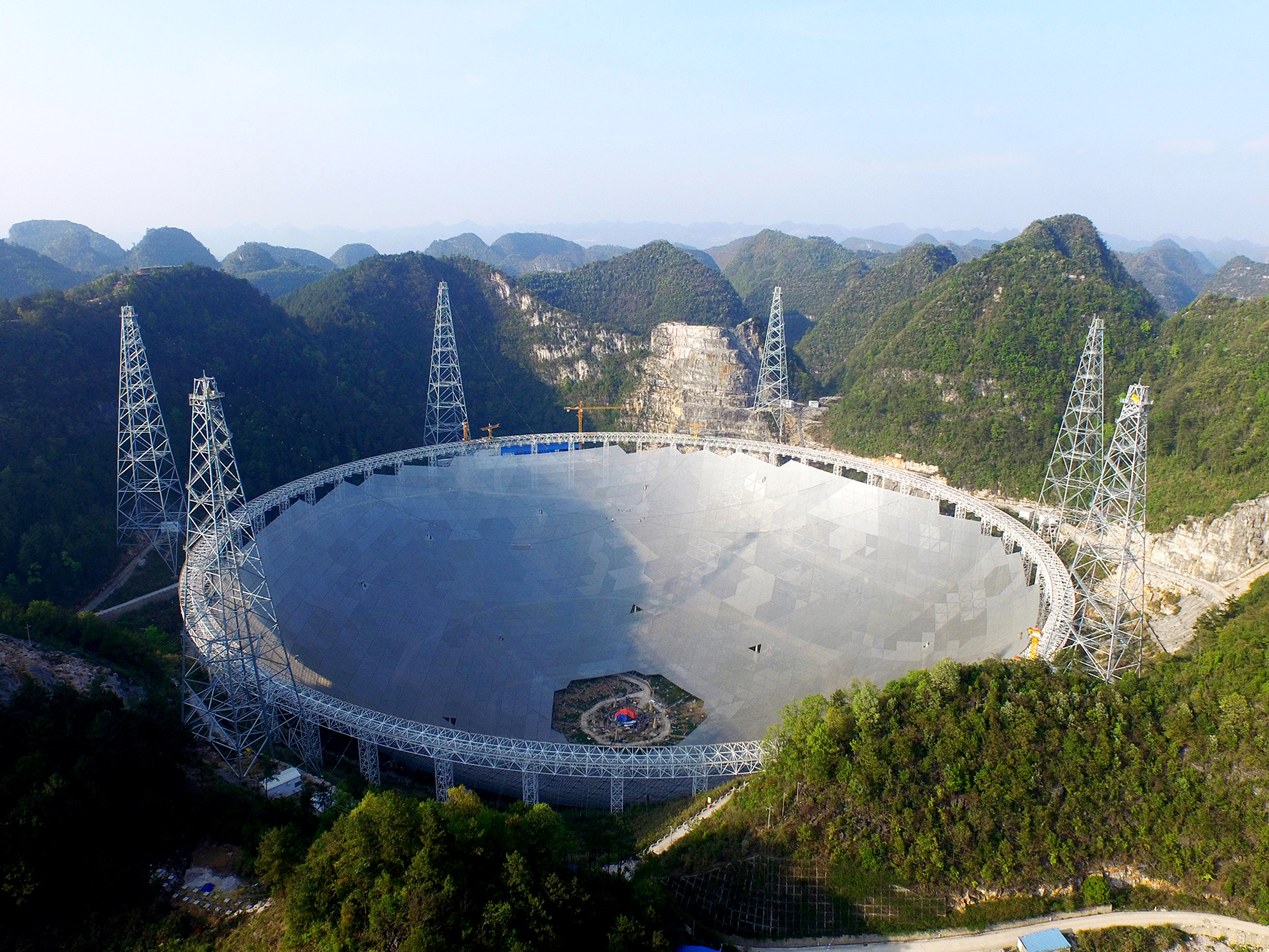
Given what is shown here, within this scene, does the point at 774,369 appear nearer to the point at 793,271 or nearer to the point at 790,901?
the point at 790,901

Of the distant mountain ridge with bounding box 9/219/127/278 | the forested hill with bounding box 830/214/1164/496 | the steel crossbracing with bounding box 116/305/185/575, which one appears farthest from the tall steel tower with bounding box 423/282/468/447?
the distant mountain ridge with bounding box 9/219/127/278

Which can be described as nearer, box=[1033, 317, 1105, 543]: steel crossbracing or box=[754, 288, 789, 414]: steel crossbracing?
box=[1033, 317, 1105, 543]: steel crossbracing

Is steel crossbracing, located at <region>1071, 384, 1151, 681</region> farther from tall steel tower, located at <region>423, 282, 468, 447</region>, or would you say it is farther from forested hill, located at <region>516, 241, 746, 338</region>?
forested hill, located at <region>516, 241, 746, 338</region>

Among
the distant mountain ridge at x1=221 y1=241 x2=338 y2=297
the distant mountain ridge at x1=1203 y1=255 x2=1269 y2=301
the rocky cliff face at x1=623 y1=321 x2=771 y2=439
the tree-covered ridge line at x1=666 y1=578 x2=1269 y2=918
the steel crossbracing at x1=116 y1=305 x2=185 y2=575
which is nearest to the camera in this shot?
the tree-covered ridge line at x1=666 y1=578 x2=1269 y2=918

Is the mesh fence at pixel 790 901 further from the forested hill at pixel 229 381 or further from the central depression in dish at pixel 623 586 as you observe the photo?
the forested hill at pixel 229 381

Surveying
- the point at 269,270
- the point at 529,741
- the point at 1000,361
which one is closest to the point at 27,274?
the point at 269,270

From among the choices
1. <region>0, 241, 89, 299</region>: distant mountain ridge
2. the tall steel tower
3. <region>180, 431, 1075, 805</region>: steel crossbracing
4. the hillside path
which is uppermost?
<region>0, 241, 89, 299</region>: distant mountain ridge
